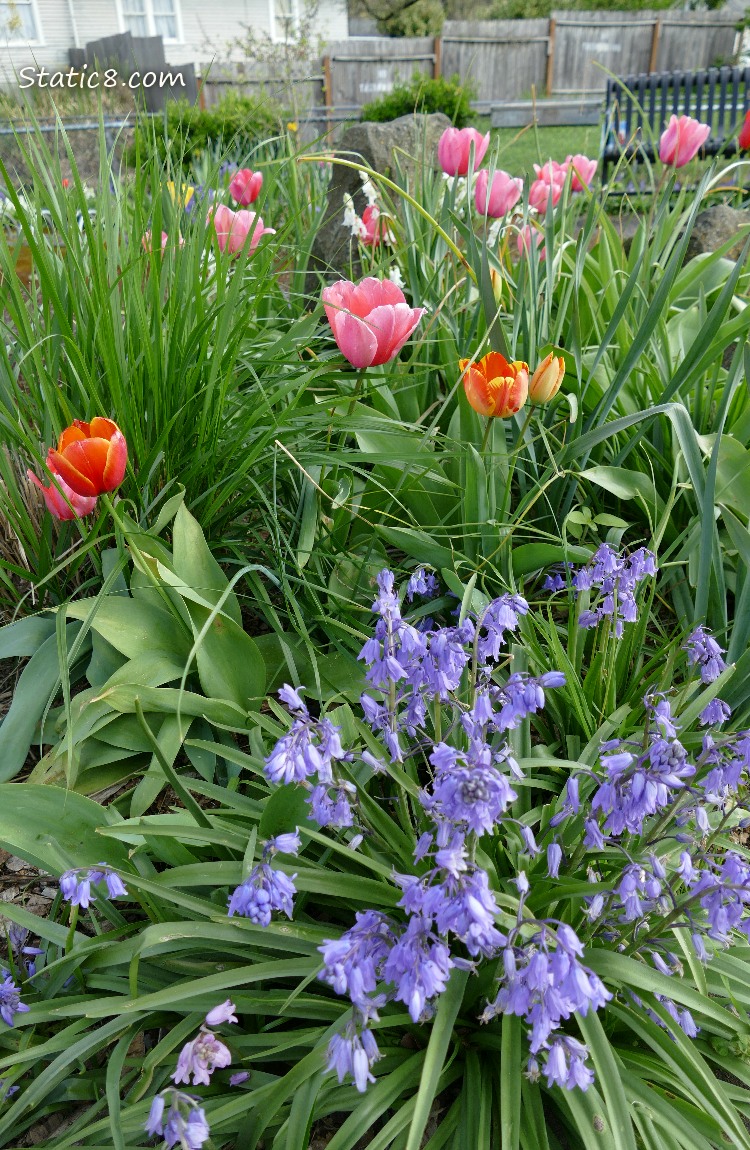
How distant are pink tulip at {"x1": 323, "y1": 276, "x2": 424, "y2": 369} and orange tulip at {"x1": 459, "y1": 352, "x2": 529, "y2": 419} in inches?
8.0

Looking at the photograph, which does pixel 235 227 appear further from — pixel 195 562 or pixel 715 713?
pixel 715 713

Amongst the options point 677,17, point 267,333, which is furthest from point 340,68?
point 267,333

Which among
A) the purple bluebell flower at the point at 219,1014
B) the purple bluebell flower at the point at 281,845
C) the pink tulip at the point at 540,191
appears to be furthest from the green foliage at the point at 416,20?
the purple bluebell flower at the point at 219,1014

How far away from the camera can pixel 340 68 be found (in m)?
19.0

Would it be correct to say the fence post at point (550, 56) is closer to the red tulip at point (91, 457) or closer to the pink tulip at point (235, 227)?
the pink tulip at point (235, 227)

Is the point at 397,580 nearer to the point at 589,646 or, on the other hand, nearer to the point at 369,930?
the point at 589,646

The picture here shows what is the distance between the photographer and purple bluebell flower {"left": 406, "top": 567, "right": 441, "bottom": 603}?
1556mm

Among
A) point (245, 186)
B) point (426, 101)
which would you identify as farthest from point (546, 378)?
point (426, 101)

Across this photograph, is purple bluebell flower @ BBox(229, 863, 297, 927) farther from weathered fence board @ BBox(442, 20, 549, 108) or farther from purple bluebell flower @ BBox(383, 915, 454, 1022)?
weathered fence board @ BBox(442, 20, 549, 108)

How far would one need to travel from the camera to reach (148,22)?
66.7 feet

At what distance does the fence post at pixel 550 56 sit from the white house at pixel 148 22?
20.7 ft

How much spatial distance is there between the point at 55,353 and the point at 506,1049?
181 cm

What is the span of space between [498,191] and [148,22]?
2233 cm

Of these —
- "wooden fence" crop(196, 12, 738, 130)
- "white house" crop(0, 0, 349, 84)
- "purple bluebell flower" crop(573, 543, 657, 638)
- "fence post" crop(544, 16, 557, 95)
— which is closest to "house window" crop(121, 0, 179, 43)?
"white house" crop(0, 0, 349, 84)
